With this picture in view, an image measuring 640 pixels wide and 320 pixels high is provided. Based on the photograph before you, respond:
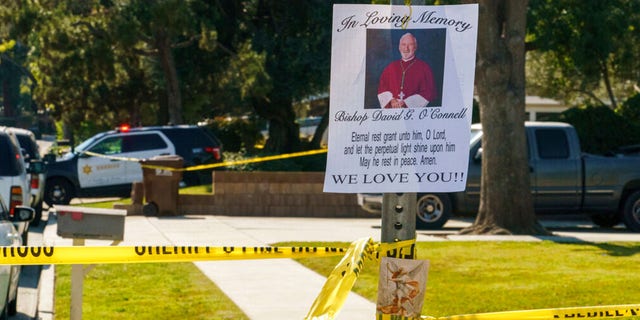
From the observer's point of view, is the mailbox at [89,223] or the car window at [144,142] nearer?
the mailbox at [89,223]

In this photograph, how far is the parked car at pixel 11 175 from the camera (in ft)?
52.9

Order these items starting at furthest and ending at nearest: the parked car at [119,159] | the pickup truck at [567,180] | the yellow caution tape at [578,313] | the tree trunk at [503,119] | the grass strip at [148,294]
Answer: the parked car at [119,159], the pickup truck at [567,180], the tree trunk at [503,119], the grass strip at [148,294], the yellow caution tape at [578,313]

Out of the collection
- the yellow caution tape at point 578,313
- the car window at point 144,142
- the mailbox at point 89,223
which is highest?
the car window at point 144,142

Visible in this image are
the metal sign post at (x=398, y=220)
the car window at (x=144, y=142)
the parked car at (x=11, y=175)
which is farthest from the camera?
the car window at (x=144, y=142)

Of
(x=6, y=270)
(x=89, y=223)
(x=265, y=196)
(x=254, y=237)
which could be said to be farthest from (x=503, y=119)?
(x=6, y=270)

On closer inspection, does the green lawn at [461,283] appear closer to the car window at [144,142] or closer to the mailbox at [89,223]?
the mailbox at [89,223]

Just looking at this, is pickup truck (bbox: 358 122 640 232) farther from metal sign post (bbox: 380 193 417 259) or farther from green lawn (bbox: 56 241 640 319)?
metal sign post (bbox: 380 193 417 259)

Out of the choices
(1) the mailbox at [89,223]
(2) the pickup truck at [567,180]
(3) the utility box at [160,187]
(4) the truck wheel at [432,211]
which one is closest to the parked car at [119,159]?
(3) the utility box at [160,187]

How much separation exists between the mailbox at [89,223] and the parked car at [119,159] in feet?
55.5

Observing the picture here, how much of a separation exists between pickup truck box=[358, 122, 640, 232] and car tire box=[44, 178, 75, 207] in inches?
349

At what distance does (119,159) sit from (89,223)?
17.3m

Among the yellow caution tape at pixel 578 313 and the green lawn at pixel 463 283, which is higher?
the yellow caution tape at pixel 578 313

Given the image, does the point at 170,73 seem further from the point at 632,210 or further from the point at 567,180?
the point at 632,210

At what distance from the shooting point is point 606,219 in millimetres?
21281
